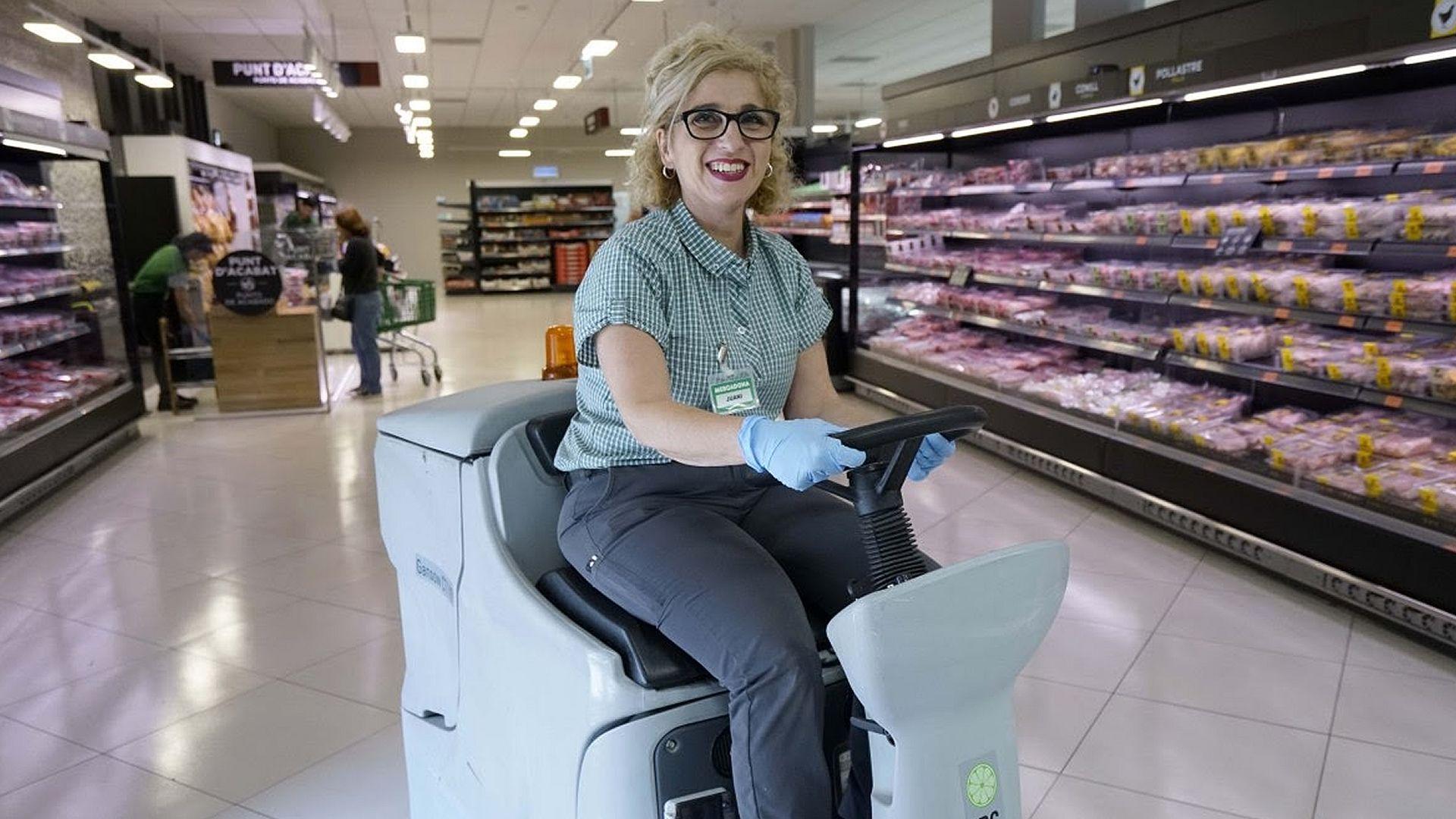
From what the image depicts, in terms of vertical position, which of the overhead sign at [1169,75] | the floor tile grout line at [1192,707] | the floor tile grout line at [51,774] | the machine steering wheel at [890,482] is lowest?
the floor tile grout line at [1192,707]

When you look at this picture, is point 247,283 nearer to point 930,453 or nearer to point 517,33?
point 517,33

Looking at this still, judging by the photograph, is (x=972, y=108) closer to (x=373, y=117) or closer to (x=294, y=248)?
(x=294, y=248)

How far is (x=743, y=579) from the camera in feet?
4.76

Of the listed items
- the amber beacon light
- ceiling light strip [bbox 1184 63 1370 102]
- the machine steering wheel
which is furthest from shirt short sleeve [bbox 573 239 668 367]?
ceiling light strip [bbox 1184 63 1370 102]

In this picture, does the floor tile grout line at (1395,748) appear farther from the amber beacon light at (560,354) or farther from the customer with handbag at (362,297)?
the customer with handbag at (362,297)

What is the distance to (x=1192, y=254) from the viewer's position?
4.94m

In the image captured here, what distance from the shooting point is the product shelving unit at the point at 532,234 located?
2017cm

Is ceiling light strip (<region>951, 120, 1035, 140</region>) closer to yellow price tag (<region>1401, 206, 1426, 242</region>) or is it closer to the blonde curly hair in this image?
yellow price tag (<region>1401, 206, 1426, 242</region>)

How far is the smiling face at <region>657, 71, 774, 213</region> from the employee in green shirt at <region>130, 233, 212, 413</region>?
22.9 ft

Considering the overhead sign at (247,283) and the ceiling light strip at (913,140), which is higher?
the ceiling light strip at (913,140)

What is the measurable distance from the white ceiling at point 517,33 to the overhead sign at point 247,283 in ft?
11.9

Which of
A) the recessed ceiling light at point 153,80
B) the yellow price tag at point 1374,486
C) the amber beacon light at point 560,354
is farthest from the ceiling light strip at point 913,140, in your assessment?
the recessed ceiling light at point 153,80

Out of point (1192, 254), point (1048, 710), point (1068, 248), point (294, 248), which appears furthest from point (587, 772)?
point (294, 248)

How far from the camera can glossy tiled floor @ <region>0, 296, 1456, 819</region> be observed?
2395mm
